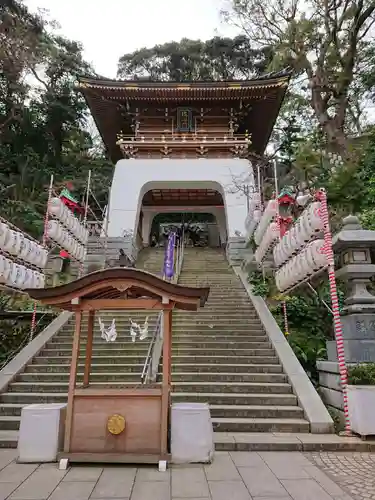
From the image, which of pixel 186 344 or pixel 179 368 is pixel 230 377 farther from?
pixel 186 344

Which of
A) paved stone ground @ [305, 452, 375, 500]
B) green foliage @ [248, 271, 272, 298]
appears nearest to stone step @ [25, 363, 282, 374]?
paved stone ground @ [305, 452, 375, 500]

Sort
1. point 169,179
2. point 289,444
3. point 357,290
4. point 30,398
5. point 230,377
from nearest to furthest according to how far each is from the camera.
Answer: point 289,444 → point 357,290 → point 30,398 → point 230,377 → point 169,179

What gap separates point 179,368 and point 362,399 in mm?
3202

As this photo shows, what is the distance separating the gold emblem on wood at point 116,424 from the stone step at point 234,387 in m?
2.07

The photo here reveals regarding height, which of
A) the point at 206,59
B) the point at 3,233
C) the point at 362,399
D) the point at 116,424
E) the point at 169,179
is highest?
the point at 206,59

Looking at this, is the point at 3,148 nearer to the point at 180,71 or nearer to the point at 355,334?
the point at 180,71

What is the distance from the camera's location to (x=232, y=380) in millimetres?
6480

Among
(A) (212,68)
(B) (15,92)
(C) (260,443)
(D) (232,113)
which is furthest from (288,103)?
(C) (260,443)

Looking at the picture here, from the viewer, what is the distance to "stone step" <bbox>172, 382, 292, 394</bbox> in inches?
242

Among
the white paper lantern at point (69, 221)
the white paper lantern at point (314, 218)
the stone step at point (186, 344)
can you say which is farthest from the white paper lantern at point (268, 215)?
the white paper lantern at point (69, 221)

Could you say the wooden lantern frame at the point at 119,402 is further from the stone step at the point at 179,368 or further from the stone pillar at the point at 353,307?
the stone pillar at the point at 353,307

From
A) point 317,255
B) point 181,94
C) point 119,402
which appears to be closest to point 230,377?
point 317,255

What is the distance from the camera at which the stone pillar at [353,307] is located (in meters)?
5.60

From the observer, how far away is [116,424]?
13.6 ft
